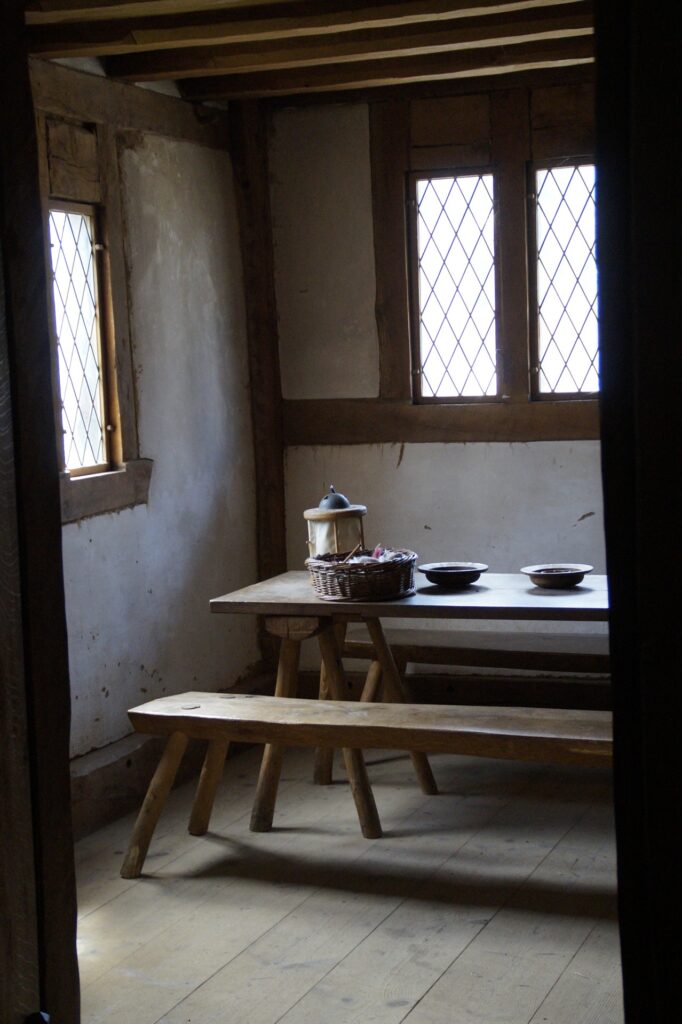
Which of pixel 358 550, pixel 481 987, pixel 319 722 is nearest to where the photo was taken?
pixel 481 987

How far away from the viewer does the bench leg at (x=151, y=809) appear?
4098mm

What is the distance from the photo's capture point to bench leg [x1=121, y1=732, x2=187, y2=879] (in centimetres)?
410

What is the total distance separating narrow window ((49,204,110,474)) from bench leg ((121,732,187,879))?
1.12 m

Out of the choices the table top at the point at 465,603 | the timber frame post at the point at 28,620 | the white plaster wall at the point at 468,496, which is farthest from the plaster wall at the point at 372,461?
the timber frame post at the point at 28,620

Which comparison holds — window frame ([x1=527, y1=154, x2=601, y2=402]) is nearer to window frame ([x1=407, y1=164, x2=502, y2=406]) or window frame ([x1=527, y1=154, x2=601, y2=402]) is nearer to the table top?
window frame ([x1=407, y1=164, x2=502, y2=406])

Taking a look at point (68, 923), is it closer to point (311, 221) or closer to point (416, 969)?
point (416, 969)

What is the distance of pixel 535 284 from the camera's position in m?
5.41

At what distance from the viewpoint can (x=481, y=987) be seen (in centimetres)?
320

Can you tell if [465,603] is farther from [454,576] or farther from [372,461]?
[372,461]

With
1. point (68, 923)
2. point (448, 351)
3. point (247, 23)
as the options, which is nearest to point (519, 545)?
point (448, 351)

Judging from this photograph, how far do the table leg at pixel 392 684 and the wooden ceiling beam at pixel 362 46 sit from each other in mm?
→ 2113

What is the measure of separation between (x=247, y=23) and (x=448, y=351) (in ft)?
6.27

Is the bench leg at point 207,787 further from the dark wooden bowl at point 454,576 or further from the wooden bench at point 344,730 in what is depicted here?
the dark wooden bowl at point 454,576

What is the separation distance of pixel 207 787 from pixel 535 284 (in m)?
2.59
